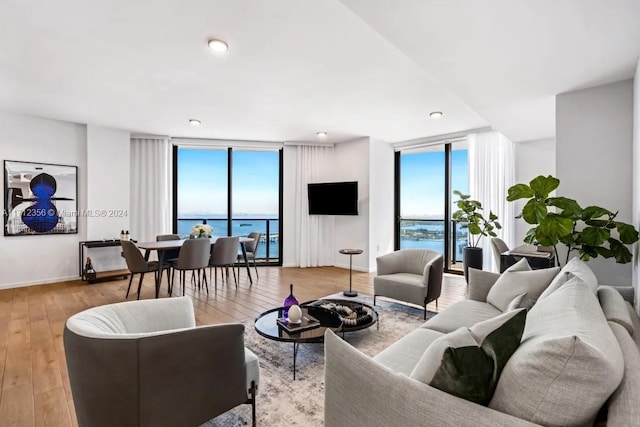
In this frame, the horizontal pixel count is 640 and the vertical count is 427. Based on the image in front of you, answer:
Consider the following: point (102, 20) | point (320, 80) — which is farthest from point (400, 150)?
point (102, 20)

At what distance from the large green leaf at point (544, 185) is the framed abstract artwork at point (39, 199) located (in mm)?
6524

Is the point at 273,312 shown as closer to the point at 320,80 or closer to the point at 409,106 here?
the point at 320,80

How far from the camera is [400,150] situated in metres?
6.89

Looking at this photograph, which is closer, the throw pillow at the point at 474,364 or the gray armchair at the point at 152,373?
the throw pillow at the point at 474,364

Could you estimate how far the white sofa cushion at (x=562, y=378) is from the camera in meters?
0.82

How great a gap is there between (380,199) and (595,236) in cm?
420

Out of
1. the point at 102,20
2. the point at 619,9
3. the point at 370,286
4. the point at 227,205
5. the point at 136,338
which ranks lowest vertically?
the point at 370,286

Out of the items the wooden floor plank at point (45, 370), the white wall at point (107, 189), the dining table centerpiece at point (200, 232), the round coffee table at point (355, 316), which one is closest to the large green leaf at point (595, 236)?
the round coffee table at point (355, 316)

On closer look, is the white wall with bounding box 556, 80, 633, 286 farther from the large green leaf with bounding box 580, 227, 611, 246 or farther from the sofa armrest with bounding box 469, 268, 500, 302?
the sofa armrest with bounding box 469, 268, 500, 302

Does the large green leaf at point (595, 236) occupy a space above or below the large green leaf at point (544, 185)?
below

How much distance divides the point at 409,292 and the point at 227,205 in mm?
4549

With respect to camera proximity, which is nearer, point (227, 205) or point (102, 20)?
point (102, 20)

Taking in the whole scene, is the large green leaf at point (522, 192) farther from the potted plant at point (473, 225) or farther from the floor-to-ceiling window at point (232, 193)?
the floor-to-ceiling window at point (232, 193)

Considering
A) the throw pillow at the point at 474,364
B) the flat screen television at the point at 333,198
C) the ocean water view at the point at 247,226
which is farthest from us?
the ocean water view at the point at 247,226
